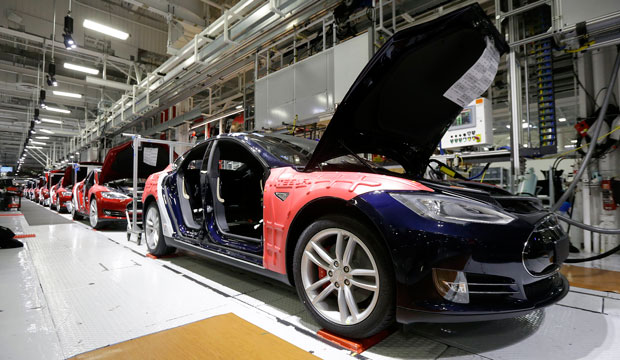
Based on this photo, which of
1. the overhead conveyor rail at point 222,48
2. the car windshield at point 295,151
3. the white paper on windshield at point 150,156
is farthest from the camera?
the white paper on windshield at point 150,156

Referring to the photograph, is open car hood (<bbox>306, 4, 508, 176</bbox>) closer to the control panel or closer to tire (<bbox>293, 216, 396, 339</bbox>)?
tire (<bbox>293, 216, 396, 339</bbox>)

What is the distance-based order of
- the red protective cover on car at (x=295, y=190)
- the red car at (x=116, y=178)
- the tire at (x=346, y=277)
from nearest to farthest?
the tire at (x=346, y=277) → the red protective cover on car at (x=295, y=190) → the red car at (x=116, y=178)

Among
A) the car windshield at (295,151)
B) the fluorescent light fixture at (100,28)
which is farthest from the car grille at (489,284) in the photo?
the fluorescent light fixture at (100,28)

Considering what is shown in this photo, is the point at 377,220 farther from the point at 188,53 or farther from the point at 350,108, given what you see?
the point at 188,53

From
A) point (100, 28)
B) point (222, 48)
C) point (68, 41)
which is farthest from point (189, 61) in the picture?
point (68, 41)

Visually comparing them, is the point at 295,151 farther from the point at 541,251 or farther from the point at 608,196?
the point at 608,196

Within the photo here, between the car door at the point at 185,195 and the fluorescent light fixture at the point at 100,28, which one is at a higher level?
the fluorescent light fixture at the point at 100,28

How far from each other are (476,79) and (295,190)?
4.44ft

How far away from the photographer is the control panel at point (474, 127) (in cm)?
362

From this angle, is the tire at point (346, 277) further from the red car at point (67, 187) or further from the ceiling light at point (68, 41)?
the red car at point (67, 187)

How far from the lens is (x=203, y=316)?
1.89 m

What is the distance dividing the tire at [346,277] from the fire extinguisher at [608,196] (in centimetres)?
397

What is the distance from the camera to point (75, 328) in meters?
1.73

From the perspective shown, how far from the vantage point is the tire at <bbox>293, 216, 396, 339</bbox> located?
1.40 meters
